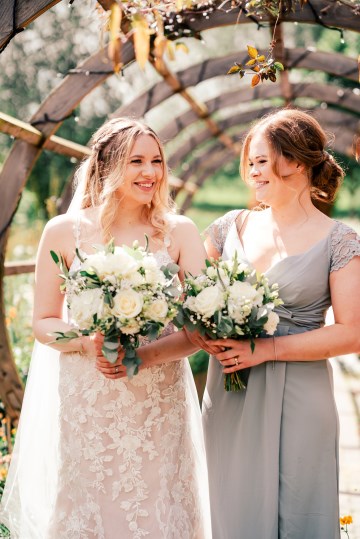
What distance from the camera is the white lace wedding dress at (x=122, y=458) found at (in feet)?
9.36

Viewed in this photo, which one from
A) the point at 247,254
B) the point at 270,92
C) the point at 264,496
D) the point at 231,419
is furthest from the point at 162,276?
the point at 270,92

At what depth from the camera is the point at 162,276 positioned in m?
2.48

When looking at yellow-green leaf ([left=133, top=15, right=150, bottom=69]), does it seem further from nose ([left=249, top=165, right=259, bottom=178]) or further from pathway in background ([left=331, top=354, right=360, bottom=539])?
pathway in background ([left=331, top=354, right=360, bottom=539])

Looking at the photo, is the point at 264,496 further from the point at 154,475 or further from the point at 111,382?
the point at 111,382

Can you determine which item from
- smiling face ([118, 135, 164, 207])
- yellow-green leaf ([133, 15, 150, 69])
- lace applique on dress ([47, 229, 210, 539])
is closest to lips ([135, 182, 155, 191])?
smiling face ([118, 135, 164, 207])

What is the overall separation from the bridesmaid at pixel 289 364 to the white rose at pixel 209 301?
272mm

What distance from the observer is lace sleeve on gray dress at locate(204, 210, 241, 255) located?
10.4ft

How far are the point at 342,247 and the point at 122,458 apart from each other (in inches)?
49.8

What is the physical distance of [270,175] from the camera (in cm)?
286

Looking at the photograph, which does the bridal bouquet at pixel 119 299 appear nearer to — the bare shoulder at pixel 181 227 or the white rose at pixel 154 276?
the white rose at pixel 154 276

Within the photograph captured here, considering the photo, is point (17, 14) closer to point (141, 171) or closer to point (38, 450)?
point (141, 171)

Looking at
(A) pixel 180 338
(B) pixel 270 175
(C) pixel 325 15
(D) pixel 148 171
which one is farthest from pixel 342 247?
(C) pixel 325 15

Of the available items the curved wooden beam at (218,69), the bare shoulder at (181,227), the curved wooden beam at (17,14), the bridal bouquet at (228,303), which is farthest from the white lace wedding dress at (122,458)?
the curved wooden beam at (218,69)

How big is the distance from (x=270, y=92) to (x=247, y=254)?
6053 millimetres
